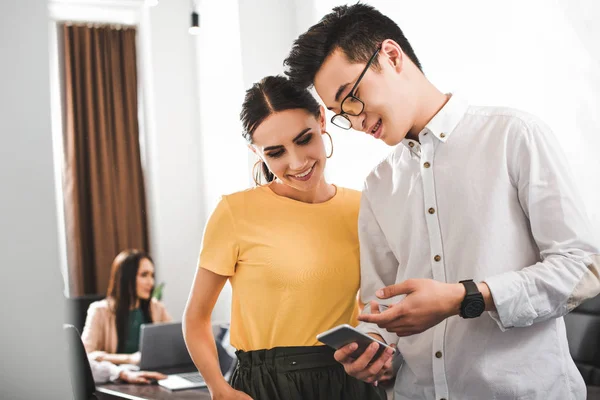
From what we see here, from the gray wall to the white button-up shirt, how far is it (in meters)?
0.69

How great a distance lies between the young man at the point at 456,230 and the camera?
109 centimetres

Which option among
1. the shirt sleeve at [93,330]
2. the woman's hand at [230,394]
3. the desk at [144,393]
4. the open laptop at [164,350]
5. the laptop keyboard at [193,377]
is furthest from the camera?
the shirt sleeve at [93,330]

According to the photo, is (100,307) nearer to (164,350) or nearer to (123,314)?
(123,314)

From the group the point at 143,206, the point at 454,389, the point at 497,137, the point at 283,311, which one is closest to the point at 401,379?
the point at 454,389

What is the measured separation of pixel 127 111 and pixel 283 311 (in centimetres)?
501

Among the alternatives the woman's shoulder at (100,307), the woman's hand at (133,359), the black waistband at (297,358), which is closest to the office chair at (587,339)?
the black waistband at (297,358)

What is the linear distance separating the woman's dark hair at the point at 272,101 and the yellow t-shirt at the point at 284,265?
20 centimetres

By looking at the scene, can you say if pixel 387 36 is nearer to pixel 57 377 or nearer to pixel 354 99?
pixel 354 99

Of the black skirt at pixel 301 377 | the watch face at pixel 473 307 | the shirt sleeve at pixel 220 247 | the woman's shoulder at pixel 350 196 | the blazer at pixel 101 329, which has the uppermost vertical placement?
the woman's shoulder at pixel 350 196

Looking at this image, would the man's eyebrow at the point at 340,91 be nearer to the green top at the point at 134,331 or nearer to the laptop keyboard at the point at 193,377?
the laptop keyboard at the point at 193,377

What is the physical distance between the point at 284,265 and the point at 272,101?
1.33 ft

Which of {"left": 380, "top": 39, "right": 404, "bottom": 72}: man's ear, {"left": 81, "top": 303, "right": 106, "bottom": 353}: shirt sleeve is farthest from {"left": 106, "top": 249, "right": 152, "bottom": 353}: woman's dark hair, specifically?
{"left": 380, "top": 39, "right": 404, "bottom": 72}: man's ear

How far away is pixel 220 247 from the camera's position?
1.58 meters

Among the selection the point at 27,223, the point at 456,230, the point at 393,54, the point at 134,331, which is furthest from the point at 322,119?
the point at 134,331
